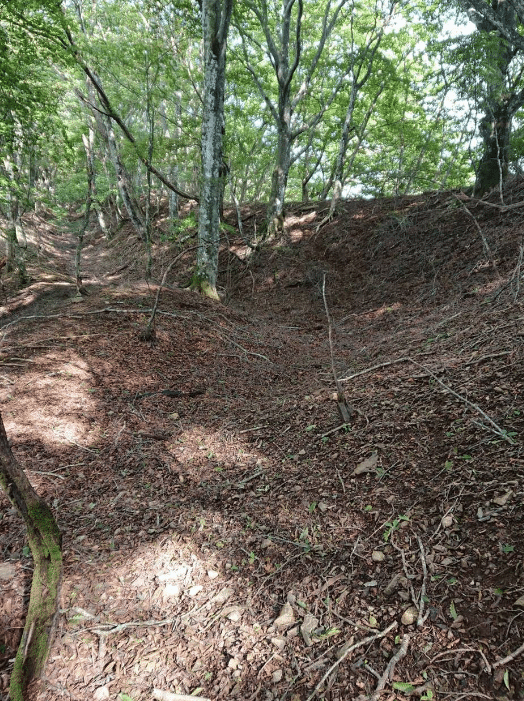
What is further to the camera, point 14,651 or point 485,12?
point 485,12

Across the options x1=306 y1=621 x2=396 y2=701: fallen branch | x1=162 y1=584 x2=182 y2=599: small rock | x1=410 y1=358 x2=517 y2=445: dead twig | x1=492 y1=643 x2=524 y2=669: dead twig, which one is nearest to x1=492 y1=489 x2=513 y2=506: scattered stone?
x1=410 y1=358 x2=517 y2=445: dead twig

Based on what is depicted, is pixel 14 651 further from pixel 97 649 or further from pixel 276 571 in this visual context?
pixel 276 571

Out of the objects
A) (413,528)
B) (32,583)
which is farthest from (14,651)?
(413,528)

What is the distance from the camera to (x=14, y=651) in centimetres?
201

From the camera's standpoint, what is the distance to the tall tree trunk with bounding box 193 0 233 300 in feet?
24.1

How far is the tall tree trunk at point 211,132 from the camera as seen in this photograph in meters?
7.36

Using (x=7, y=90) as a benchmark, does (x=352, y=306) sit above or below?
below

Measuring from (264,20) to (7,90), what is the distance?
23.3 ft

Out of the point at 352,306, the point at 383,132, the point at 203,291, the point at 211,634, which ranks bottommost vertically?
the point at 211,634

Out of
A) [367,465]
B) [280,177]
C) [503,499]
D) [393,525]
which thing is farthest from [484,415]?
[280,177]

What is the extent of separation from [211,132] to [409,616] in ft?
28.8

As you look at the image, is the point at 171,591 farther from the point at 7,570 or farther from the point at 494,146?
the point at 494,146

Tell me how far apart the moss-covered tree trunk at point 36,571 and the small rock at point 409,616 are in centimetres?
196

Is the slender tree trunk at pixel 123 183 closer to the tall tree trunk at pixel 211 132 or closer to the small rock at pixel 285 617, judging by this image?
the tall tree trunk at pixel 211 132
